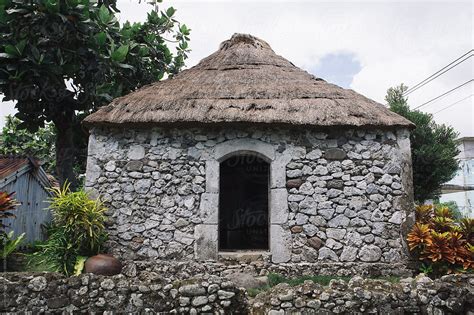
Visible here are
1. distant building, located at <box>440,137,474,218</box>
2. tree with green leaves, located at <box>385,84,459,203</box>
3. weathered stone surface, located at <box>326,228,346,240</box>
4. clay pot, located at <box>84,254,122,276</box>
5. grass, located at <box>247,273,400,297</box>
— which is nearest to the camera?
clay pot, located at <box>84,254,122,276</box>

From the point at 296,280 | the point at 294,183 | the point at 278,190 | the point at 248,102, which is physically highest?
the point at 248,102

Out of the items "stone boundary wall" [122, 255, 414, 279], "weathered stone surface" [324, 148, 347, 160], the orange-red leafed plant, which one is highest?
"weathered stone surface" [324, 148, 347, 160]

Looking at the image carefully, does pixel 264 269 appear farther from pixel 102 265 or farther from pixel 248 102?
pixel 248 102

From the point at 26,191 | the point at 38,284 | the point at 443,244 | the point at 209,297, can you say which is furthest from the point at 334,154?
the point at 26,191

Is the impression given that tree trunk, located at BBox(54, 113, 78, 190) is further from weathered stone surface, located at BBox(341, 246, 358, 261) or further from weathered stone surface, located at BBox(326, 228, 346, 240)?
weathered stone surface, located at BBox(341, 246, 358, 261)

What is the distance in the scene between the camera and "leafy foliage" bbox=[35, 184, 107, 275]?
244 inches

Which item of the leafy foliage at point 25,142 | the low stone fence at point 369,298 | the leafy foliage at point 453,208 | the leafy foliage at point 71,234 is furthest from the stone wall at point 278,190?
the leafy foliage at point 25,142

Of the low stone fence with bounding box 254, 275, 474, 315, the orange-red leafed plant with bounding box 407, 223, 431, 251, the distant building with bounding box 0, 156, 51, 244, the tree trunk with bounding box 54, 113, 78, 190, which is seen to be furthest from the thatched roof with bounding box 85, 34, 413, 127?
the distant building with bounding box 0, 156, 51, 244

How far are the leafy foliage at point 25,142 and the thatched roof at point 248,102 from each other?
30.1ft

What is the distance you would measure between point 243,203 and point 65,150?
453 centimetres

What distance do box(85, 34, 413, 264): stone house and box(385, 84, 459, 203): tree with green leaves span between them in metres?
4.93

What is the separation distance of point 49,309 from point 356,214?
4742 mm

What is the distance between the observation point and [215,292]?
4.16m

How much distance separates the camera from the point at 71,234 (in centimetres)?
627
